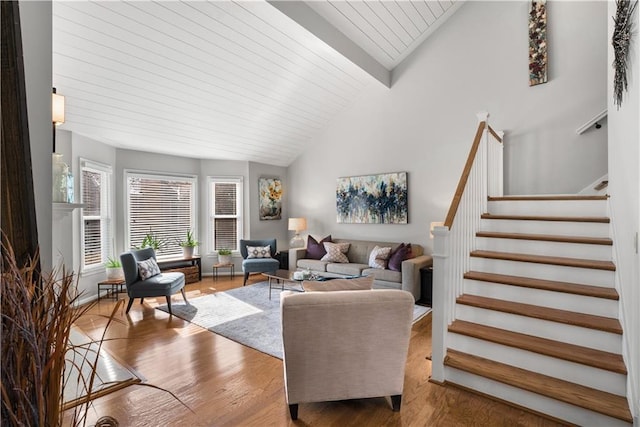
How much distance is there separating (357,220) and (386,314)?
397 centimetres

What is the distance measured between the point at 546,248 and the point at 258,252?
4417 mm

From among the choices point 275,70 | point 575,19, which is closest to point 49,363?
point 275,70

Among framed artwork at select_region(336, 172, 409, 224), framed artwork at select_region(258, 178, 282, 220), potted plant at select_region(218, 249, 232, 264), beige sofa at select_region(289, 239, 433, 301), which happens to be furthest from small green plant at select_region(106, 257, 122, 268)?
framed artwork at select_region(336, 172, 409, 224)

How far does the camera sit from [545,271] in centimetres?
256

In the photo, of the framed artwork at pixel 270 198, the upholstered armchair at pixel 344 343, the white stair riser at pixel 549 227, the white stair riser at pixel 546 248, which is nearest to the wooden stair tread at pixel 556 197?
the white stair riser at pixel 549 227

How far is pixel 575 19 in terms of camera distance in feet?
12.7

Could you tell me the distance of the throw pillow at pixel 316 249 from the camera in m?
5.78

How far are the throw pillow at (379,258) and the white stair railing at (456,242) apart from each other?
5.81 feet

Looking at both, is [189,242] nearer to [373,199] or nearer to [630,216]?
[373,199]

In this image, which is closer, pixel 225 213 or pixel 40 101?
pixel 40 101

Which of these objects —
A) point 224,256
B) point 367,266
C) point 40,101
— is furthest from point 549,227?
point 224,256

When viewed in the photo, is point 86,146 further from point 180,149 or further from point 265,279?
point 265,279

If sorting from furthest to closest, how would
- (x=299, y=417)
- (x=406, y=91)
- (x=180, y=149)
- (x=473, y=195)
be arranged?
1. (x=180, y=149)
2. (x=406, y=91)
3. (x=473, y=195)
4. (x=299, y=417)

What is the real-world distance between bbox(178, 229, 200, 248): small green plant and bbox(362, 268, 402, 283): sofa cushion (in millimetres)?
3277
